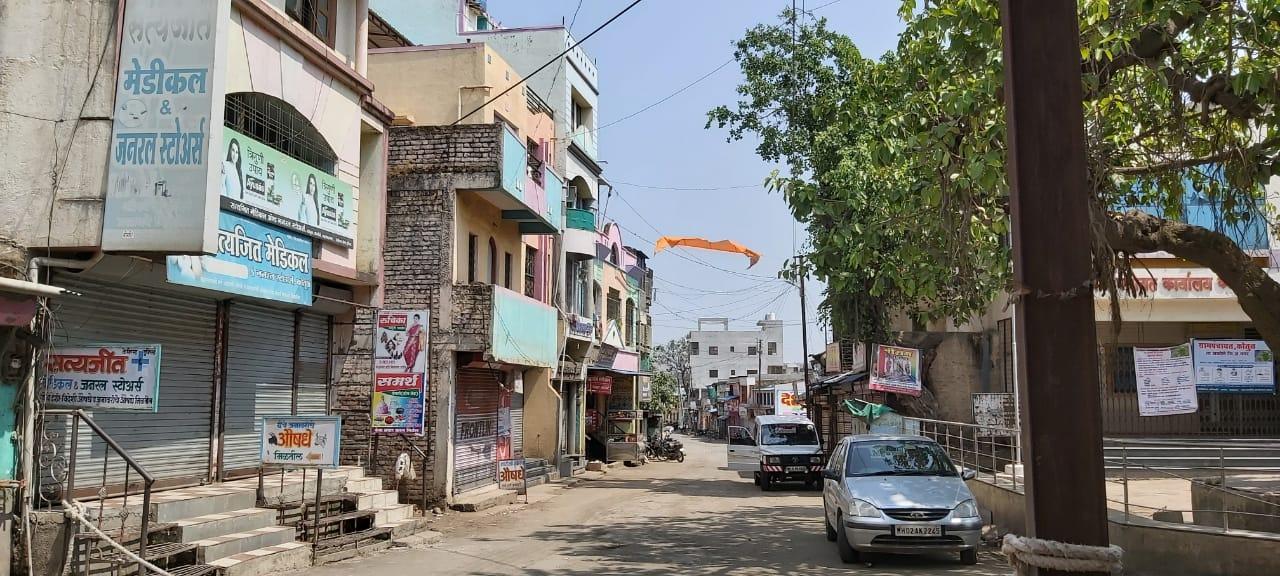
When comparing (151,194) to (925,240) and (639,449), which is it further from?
(639,449)

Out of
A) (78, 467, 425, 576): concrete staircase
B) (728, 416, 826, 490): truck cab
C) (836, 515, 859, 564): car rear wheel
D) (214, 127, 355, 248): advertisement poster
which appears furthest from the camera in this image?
(728, 416, 826, 490): truck cab

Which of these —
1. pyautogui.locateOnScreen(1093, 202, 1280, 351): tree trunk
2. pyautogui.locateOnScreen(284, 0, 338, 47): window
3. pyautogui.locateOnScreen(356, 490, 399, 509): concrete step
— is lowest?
pyautogui.locateOnScreen(356, 490, 399, 509): concrete step

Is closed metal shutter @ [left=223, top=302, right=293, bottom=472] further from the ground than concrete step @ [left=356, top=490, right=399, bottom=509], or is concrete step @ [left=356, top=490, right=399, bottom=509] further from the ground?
closed metal shutter @ [left=223, top=302, right=293, bottom=472]

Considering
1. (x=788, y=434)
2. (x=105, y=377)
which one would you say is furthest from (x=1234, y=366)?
(x=105, y=377)

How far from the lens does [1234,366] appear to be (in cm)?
1928

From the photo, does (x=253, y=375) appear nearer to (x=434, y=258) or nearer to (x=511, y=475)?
(x=434, y=258)

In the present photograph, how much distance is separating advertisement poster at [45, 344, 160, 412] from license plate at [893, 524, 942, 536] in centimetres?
848

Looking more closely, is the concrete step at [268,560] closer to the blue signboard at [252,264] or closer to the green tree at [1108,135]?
the blue signboard at [252,264]

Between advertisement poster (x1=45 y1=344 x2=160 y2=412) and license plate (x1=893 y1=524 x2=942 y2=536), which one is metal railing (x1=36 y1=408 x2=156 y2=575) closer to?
advertisement poster (x1=45 y1=344 x2=160 y2=412)

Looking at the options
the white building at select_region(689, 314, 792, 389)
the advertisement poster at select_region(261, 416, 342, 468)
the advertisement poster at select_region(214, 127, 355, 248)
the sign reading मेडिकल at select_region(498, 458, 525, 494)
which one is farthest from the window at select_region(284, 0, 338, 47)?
the white building at select_region(689, 314, 792, 389)

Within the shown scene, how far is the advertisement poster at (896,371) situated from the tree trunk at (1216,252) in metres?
14.0

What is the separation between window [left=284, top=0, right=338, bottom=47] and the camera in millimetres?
14373

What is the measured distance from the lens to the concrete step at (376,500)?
561 inches

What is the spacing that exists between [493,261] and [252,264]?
447 inches
